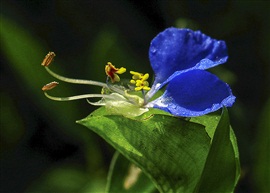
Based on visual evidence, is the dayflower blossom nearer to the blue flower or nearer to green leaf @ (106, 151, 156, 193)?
the blue flower

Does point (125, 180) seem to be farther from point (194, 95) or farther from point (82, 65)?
point (82, 65)

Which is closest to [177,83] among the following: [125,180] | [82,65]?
[125,180]

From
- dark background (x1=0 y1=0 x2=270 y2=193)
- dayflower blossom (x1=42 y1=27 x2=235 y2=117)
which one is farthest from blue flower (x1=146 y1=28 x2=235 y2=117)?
dark background (x1=0 y1=0 x2=270 y2=193)

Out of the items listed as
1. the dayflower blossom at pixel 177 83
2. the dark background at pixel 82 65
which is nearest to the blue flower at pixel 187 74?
the dayflower blossom at pixel 177 83

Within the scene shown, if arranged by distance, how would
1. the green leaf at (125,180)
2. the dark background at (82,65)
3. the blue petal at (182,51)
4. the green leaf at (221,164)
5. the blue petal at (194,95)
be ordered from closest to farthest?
the green leaf at (221,164)
the blue petal at (194,95)
the blue petal at (182,51)
the green leaf at (125,180)
the dark background at (82,65)

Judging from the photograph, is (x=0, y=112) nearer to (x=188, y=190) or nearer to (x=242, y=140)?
(x=242, y=140)

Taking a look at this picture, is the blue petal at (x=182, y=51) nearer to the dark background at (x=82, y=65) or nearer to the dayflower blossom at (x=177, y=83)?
the dayflower blossom at (x=177, y=83)

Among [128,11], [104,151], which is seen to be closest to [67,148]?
[104,151]
